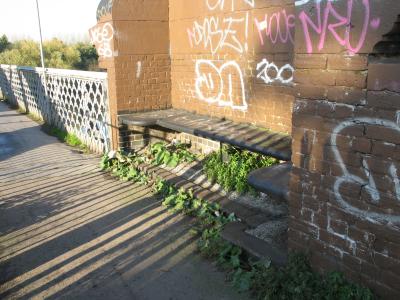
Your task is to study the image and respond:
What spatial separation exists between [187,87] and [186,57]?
20.5 inches

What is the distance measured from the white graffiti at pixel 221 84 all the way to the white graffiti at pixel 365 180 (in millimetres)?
Answer: 3174

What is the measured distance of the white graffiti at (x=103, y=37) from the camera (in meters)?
7.38

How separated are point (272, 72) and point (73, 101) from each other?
5.63 m

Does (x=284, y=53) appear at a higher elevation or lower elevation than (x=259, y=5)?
lower

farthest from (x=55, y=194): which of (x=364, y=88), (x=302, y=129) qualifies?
(x=364, y=88)

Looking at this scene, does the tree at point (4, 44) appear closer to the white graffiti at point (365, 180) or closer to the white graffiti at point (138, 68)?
the white graffiti at point (138, 68)

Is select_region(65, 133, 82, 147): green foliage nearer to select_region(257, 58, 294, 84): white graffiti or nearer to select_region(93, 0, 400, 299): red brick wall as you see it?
select_region(257, 58, 294, 84): white graffiti

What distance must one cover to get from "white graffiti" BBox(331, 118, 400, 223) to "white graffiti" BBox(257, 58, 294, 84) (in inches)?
94.1

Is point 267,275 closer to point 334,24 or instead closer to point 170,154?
point 334,24

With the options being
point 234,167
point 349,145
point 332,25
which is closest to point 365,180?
point 349,145

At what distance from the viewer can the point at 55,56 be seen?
1176 inches

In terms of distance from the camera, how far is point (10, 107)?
16688mm

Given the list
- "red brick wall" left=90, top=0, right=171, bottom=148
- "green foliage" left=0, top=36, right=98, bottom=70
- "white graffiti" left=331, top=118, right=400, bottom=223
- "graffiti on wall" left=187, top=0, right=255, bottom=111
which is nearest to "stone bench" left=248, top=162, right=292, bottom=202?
"white graffiti" left=331, top=118, right=400, bottom=223

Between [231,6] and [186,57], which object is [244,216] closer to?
[231,6]
